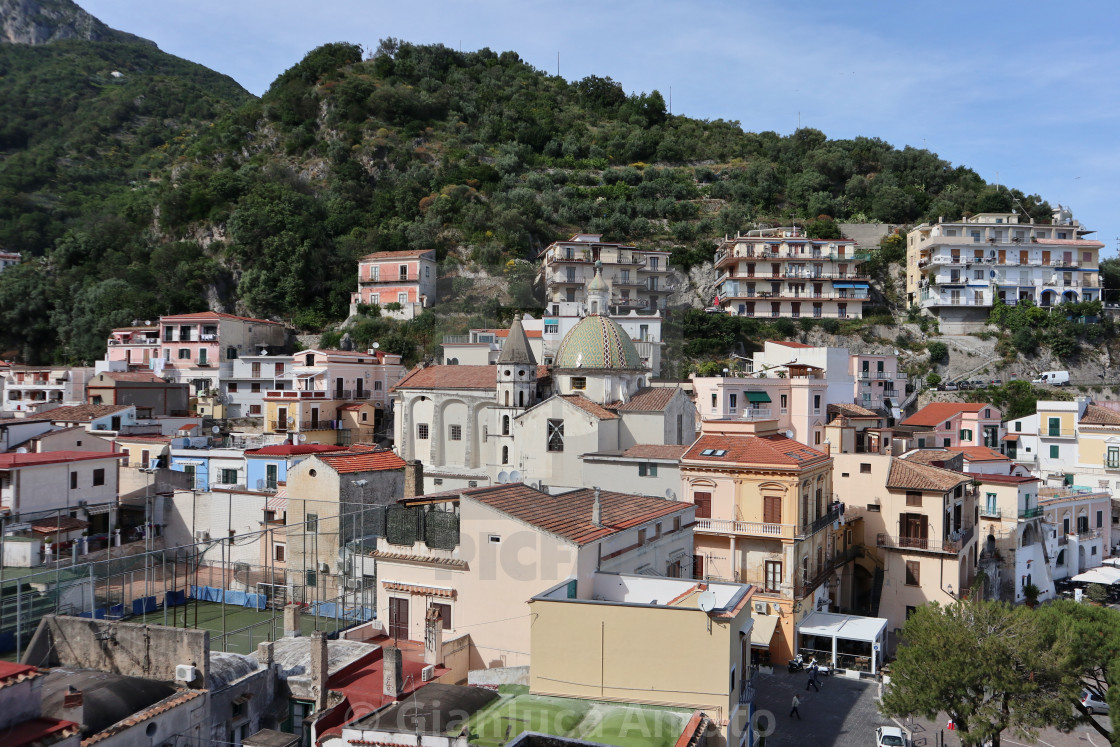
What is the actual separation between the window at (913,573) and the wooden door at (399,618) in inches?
786

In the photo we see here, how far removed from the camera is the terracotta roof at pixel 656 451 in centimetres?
3081

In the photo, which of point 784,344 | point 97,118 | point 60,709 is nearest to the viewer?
point 60,709

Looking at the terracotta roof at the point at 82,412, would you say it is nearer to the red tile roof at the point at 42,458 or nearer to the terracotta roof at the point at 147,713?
the red tile roof at the point at 42,458

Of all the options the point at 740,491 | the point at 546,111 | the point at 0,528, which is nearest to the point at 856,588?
the point at 740,491

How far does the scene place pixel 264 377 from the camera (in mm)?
53562

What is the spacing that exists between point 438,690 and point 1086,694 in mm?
19587

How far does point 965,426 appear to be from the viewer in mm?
49531

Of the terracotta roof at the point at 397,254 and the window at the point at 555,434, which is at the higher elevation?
the terracotta roof at the point at 397,254

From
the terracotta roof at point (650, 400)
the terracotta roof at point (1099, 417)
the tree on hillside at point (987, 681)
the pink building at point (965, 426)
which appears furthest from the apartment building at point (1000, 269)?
the tree on hillside at point (987, 681)

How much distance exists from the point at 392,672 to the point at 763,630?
16.3 meters

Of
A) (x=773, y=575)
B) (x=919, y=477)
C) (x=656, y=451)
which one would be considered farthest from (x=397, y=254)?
(x=773, y=575)

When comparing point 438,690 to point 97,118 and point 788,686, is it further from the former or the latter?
point 97,118

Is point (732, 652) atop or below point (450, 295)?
below

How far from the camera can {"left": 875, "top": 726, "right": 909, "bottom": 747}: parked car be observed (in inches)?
772
